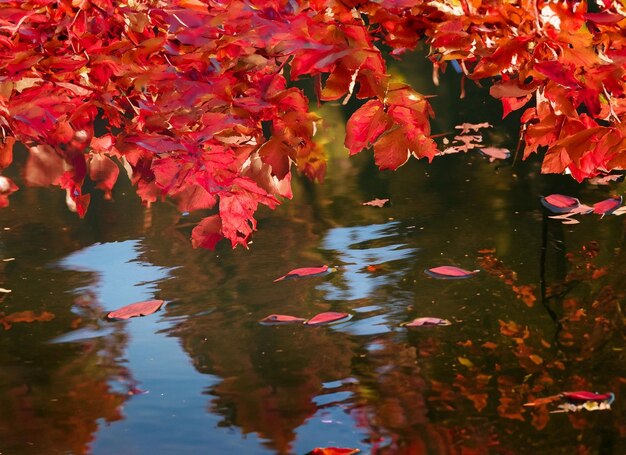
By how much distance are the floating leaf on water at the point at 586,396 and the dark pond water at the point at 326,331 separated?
0.10 feet

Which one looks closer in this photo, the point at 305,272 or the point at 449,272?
the point at 449,272

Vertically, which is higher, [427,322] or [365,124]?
[365,124]

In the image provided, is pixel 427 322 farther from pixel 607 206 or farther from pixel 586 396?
pixel 607 206

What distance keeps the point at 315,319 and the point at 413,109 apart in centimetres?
116

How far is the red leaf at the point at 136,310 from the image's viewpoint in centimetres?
316

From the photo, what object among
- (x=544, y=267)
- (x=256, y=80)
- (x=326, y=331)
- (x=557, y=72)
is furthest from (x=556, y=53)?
(x=544, y=267)

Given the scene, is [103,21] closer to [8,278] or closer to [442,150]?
[8,278]

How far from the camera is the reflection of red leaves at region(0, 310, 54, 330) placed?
3182mm

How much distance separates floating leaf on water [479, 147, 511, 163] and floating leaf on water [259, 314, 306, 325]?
2316mm

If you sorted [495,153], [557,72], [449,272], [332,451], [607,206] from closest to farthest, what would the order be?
[557,72], [332,451], [449,272], [607,206], [495,153]

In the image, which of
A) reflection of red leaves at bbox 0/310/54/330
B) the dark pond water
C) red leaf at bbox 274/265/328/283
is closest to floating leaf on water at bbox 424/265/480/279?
the dark pond water

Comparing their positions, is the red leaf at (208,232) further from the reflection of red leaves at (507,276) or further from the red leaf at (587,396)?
the reflection of red leaves at (507,276)

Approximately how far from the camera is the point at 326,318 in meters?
3.02

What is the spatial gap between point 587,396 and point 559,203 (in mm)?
1825
